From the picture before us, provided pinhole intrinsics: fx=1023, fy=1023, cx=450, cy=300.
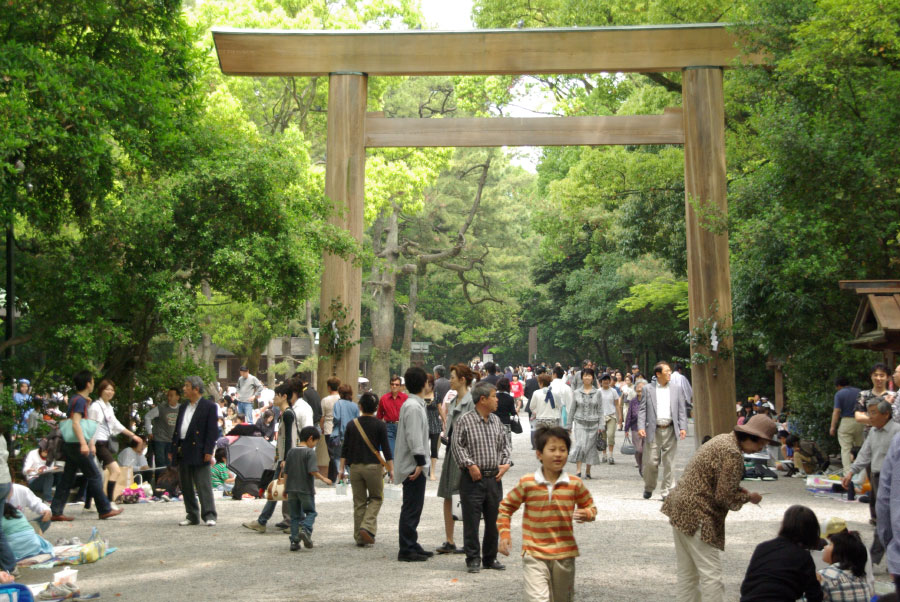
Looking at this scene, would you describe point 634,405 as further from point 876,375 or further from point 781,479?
point 876,375

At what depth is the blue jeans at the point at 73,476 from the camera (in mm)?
12141

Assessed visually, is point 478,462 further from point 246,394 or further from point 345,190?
point 246,394

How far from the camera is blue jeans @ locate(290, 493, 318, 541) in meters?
10.1

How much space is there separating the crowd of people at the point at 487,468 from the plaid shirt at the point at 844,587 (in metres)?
0.01

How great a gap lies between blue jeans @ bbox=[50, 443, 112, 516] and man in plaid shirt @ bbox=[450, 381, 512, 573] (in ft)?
17.9

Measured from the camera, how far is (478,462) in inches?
347

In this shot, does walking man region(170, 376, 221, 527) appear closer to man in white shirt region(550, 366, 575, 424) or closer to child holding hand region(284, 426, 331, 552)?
child holding hand region(284, 426, 331, 552)

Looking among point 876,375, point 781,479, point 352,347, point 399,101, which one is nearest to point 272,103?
point 399,101

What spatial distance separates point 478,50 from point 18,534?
11667mm

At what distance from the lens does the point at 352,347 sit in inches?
689

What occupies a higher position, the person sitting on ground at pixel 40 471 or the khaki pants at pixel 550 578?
the person sitting on ground at pixel 40 471

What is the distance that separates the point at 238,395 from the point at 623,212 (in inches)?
405

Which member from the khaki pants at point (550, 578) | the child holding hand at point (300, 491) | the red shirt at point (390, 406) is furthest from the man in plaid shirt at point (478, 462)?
the red shirt at point (390, 406)

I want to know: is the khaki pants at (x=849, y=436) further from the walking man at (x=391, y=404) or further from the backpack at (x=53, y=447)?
the backpack at (x=53, y=447)
